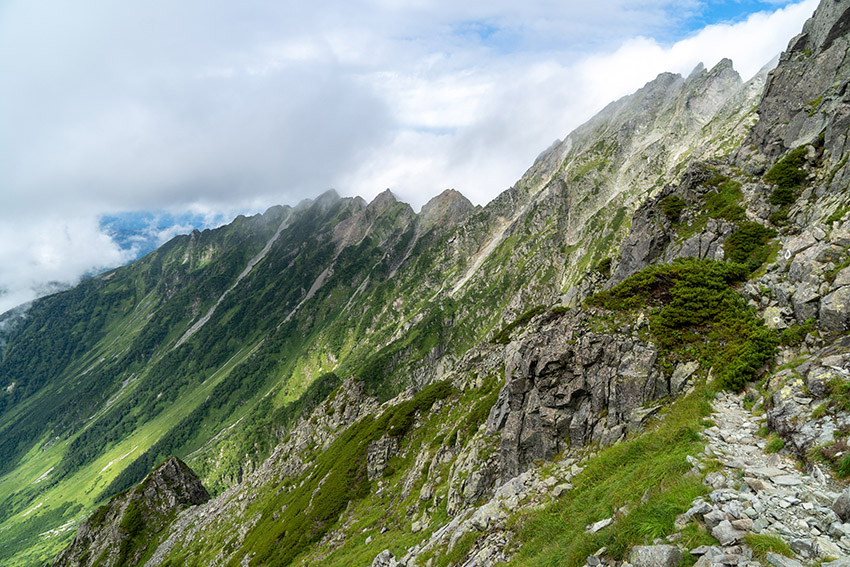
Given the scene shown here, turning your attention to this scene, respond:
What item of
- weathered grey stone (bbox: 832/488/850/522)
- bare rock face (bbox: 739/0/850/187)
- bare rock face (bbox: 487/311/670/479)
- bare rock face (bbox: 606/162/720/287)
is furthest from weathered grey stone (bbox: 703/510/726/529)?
bare rock face (bbox: 739/0/850/187)

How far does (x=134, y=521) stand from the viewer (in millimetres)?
111000

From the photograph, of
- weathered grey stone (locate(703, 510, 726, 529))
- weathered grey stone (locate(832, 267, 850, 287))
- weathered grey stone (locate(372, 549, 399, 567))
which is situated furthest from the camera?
weathered grey stone (locate(372, 549, 399, 567))

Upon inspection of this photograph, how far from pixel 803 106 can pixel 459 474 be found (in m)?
66.3

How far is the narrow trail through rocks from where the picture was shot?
7.98 meters

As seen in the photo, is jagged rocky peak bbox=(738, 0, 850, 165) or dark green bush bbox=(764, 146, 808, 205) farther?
jagged rocky peak bbox=(738, 0, 850, 165)

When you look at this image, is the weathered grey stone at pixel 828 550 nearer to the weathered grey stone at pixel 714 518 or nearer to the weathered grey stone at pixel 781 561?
the weathered grey stone at pixel 781 561

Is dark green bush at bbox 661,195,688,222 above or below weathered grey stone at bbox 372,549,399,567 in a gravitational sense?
above

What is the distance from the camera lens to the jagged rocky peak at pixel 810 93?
42.0 m

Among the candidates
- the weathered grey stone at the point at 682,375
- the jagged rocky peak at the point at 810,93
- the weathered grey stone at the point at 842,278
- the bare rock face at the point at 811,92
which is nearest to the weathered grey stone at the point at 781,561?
the weathered grey stone at the point at 682,375

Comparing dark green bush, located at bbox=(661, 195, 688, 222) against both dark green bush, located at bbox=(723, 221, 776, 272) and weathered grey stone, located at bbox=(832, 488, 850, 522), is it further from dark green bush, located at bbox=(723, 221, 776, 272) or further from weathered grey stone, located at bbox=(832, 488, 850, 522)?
weathered grey stone, located at bbox=(832, 488, 850, 522)

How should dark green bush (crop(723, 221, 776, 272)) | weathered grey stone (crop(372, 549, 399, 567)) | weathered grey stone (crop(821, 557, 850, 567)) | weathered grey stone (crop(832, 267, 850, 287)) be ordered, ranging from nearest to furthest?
weathered grey stone (crop(821, 557, 850, 567))
weathered grey stone (crop(832, 267, 850, 287))
weathered grey stone (crop(372, 549, 399, 567))
dark green bush (crop(723, 221, 776, 272))

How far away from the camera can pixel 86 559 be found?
108688 mm

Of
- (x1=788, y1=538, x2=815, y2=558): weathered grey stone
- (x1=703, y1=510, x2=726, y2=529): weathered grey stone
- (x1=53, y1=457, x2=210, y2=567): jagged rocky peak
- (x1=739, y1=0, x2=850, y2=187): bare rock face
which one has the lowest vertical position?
(x1=53, y1=457, x2=210, y2=567): jagged rocky peak

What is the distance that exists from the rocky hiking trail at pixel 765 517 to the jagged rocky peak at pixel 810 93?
4038 centimetres
